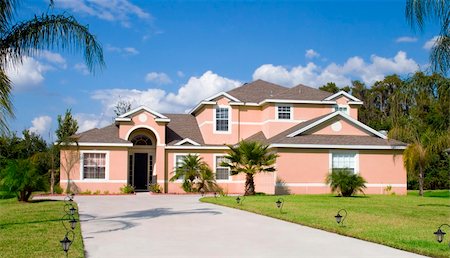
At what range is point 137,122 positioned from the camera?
1310 inches

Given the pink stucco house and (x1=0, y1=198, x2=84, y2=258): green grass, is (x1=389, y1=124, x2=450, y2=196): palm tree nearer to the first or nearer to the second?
the pink stucco house

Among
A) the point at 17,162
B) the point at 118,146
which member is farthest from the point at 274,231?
the point at 118,146

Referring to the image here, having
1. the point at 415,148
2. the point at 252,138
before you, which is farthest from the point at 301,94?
the point at 415,148

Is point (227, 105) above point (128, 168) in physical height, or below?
above

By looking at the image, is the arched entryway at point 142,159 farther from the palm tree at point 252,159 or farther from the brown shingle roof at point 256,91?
the palm tree at point 252,159

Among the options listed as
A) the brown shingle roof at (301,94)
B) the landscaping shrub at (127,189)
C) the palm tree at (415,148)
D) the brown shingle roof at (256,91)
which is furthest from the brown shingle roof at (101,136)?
the palm tree at (415,148)

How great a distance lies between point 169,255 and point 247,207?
10.1 meters

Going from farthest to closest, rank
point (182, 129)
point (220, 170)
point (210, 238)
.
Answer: point (182, 129) < point (220, 170) < point (210, 238)

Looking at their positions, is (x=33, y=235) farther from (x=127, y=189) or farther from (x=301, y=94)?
(x=301, y=94)

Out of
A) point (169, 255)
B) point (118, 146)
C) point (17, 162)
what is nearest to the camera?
point (169, 255)

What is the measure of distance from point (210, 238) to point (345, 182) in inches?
660

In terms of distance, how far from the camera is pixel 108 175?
3222cm

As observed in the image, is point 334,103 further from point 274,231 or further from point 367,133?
point 274,231

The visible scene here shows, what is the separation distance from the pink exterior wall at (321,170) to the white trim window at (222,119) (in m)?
7.17
